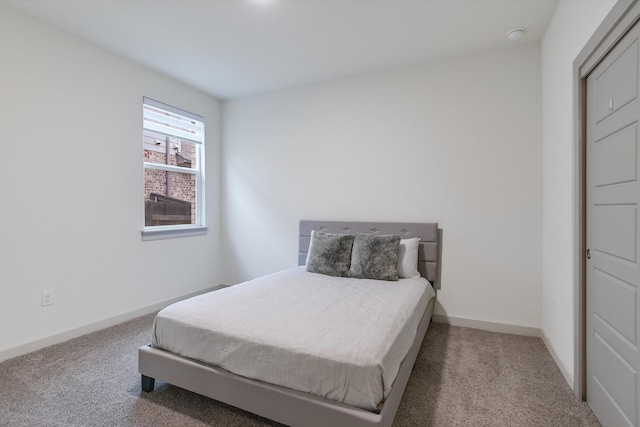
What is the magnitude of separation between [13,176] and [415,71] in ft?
12.0

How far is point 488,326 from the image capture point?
2953 millimetres

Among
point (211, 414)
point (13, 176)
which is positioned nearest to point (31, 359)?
point (13, 176)

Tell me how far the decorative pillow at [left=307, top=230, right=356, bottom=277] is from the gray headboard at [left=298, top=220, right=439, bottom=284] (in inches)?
13.5

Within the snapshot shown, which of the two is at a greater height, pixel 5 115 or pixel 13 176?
pixel 5 115

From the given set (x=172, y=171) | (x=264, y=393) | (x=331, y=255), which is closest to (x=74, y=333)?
(x=172, y=171)

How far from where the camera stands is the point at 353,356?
1393mm

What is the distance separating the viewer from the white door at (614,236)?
136cm

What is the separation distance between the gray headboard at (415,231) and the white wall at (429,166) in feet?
0.42

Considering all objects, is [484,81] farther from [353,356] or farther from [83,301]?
[83,301]

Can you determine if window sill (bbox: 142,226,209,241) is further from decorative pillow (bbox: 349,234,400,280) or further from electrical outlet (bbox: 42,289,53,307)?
decorative pillow (bbox: 349,234,400,280)

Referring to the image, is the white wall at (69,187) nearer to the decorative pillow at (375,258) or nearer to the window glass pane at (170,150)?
the window glass pane at (170,150)

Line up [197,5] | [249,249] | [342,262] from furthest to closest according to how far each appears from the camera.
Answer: [249,249], [342,262], [197,5]

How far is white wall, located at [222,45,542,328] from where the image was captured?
9.34 ft

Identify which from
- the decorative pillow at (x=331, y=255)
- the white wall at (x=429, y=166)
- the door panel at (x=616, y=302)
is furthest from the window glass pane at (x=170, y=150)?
the door panel at (x=616, y=302)
